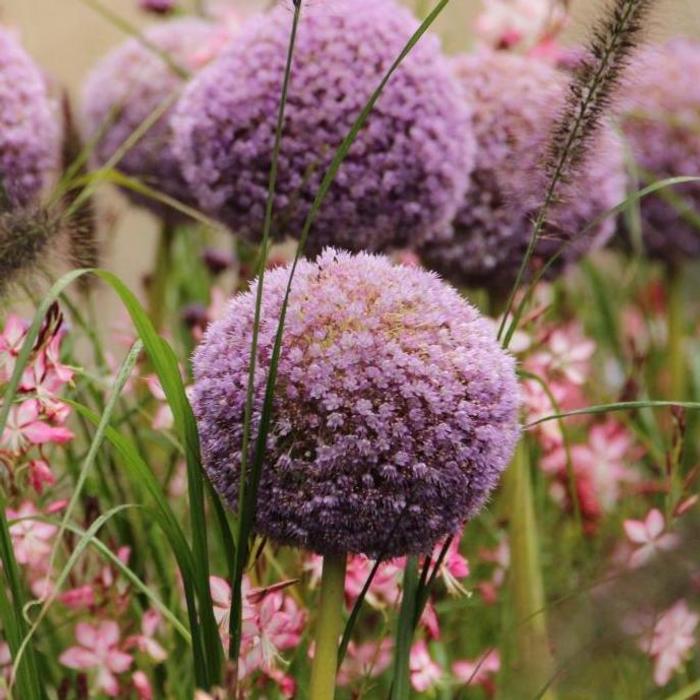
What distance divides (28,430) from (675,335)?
1222 millimetres

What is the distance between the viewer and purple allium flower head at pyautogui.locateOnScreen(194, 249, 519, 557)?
0.80m

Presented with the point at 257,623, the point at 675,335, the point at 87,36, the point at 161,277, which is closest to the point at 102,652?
the point at 257,623

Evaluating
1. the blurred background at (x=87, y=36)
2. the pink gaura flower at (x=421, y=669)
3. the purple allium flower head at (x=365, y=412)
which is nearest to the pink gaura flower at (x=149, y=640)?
the pink gaura flower at (x=421, y=669)

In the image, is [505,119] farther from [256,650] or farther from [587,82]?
[256,650]

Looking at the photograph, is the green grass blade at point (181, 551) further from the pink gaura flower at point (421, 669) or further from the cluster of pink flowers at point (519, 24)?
the cluster of pink flowers at point (519, 24)

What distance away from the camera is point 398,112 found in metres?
1.32

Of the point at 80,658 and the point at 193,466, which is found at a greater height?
the point at 193,466

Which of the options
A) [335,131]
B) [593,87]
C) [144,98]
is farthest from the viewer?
[144,98]

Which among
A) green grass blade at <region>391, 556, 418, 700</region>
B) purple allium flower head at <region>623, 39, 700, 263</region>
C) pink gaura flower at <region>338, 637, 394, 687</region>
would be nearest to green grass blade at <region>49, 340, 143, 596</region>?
green grass blade at <region>391, 556, 418, 700</region>

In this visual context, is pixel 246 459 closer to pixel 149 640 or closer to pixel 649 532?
pixel 149 640

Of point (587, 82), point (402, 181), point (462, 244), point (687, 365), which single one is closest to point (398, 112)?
point (402, 181)

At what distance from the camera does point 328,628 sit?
0.87 metres

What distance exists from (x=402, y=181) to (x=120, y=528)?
17.7 inches

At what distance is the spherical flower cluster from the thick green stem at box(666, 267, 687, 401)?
2.52 ft
